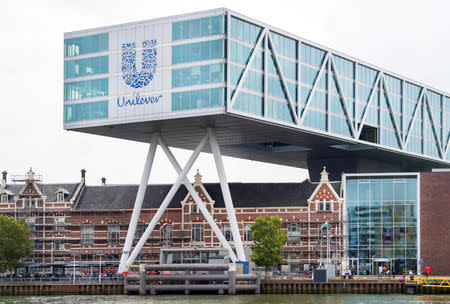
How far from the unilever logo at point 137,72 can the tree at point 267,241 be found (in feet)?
63.0

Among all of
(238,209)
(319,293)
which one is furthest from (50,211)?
(319,293)

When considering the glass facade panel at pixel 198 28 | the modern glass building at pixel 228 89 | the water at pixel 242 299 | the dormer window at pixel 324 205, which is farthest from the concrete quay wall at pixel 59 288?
the dormer window at pixel 324 205

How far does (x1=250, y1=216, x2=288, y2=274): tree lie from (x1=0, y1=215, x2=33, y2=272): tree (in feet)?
86.7

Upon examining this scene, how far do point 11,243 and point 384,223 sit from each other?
139 feet

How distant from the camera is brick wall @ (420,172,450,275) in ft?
386

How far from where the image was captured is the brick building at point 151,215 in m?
121

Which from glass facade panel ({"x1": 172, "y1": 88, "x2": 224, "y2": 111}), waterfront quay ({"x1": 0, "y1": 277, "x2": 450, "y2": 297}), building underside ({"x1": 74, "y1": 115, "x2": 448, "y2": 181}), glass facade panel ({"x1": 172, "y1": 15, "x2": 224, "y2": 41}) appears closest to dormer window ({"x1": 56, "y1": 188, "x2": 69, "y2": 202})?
building underside ({"x1": 74, "y1": 115, "x2": 448, "y2": 181})

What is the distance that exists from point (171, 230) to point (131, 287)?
23780 millimetres

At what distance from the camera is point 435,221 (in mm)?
118875

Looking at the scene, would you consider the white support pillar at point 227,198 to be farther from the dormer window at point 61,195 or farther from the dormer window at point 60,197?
the dormer window at point 60,197

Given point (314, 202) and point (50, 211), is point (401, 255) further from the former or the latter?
point (50, 211)

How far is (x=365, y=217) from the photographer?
120938 millimetres

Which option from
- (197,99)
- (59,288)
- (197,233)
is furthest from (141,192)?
(197,99)

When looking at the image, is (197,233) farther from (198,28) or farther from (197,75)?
(198,28)
